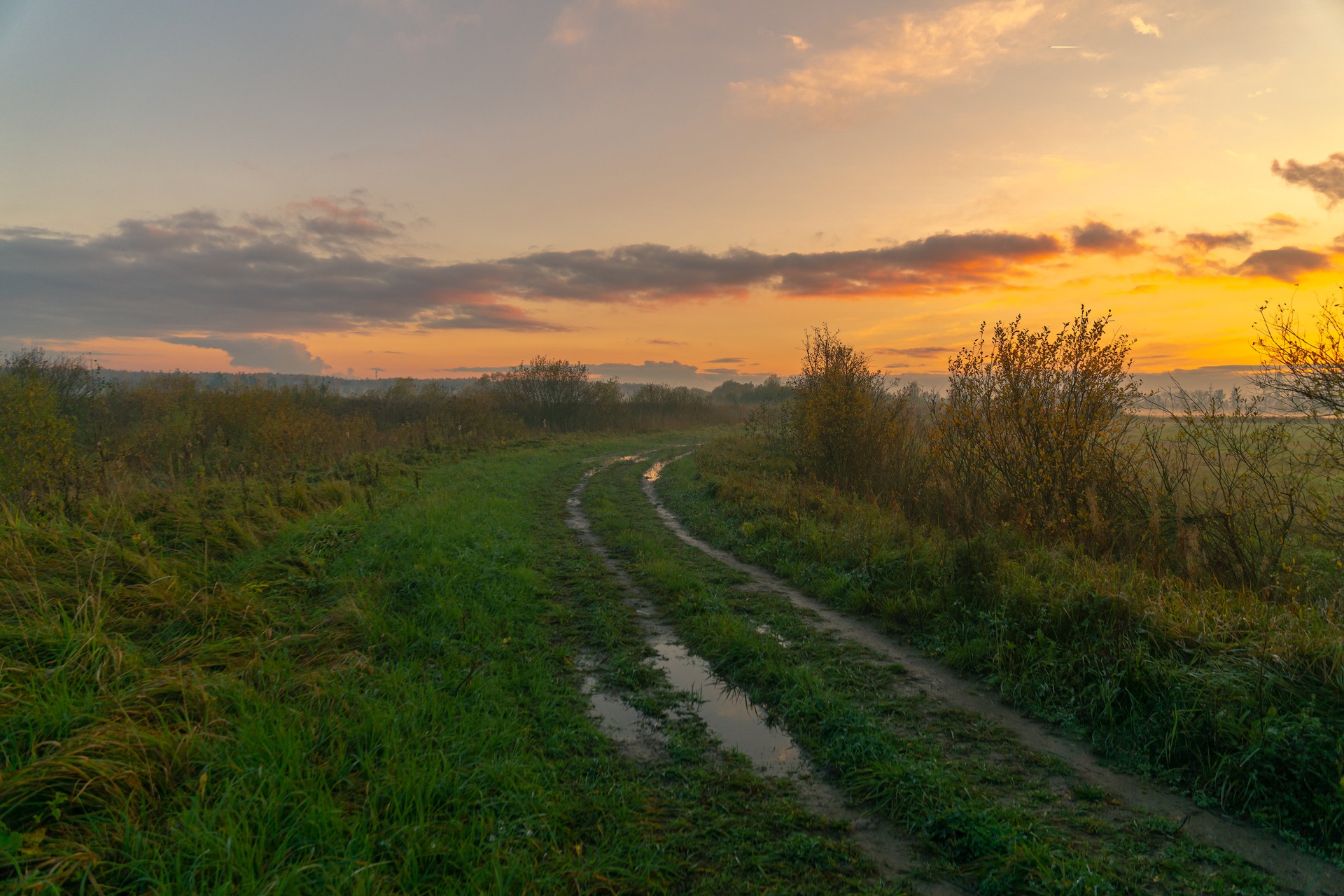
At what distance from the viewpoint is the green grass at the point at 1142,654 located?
409cm

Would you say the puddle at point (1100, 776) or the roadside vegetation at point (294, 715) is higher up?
the roadside vegetation at point (294, 715)

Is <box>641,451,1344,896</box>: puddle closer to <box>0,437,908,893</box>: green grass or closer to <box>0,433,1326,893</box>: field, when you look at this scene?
<box>0,433,1326,893</box>: field

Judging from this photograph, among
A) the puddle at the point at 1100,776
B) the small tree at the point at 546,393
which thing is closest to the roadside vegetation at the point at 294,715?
the puddle at the point at 1100,776

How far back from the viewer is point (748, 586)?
9266mm

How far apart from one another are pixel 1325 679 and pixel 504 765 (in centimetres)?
587

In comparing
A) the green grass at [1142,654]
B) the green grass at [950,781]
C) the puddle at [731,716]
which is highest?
the green grass at [1142,654]

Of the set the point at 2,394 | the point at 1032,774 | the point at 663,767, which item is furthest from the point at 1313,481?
the point at 2,394

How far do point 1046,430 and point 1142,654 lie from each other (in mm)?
5868

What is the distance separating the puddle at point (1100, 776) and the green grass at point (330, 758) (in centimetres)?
221

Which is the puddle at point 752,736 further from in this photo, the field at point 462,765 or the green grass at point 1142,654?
the green grass at point 1142,654

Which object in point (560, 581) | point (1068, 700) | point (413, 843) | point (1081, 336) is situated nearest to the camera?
point (413, 843)

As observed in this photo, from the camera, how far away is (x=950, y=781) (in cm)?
423

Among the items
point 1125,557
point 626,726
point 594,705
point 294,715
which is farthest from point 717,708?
point 1125,557

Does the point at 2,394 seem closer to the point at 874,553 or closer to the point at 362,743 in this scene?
the point at 362,743
